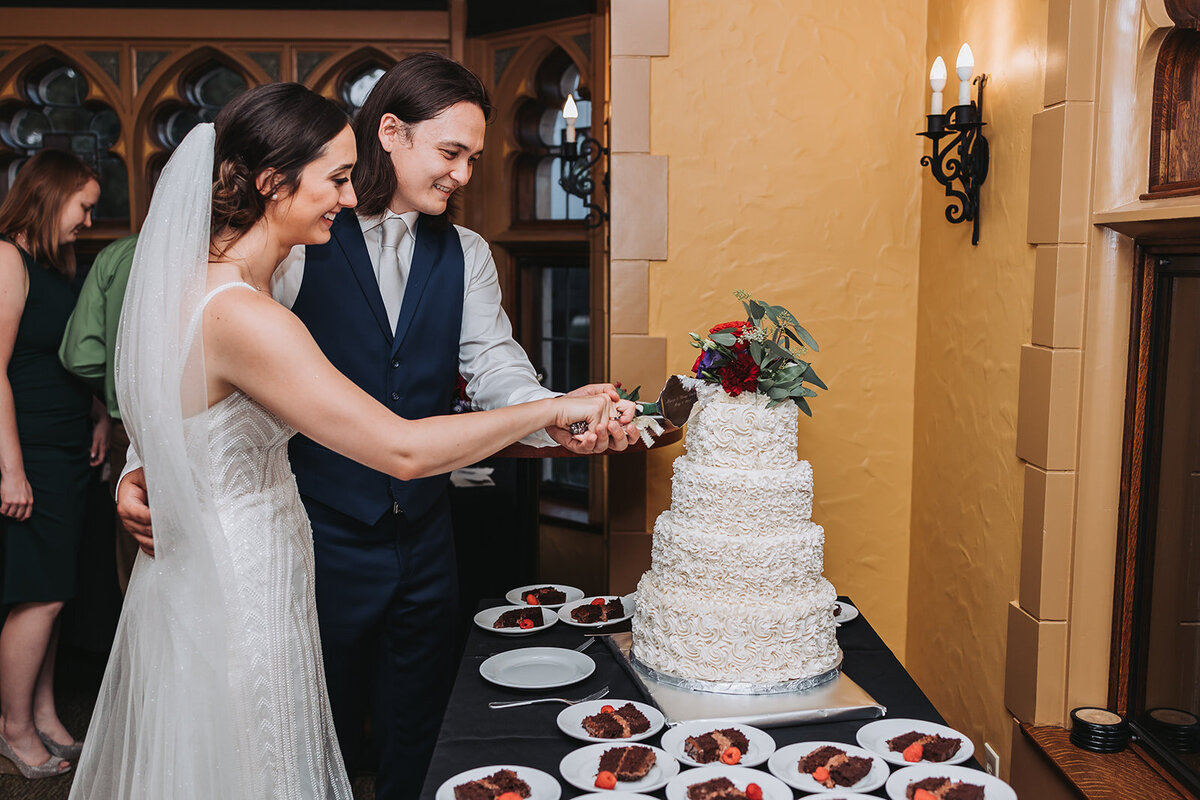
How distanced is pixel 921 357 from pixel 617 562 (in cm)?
100

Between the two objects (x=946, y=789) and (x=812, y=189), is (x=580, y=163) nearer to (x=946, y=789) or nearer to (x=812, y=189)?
(x=812, y=189)

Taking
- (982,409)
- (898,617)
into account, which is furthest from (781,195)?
(898,617)

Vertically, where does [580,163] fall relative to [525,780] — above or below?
above

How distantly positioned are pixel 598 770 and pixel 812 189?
171 centimetres

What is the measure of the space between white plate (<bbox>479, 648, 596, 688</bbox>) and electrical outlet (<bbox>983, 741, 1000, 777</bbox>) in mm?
924

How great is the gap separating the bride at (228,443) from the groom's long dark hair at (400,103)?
409 mm

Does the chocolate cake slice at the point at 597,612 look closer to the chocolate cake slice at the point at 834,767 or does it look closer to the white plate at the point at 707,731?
the white plate at the point at 707,731

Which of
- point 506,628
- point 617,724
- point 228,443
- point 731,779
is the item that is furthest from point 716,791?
point 228,443

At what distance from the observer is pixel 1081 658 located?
2002mm

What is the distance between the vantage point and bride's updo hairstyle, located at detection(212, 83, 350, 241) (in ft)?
5.52

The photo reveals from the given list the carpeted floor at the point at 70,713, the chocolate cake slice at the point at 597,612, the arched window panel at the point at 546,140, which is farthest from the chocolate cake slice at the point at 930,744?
the arched window panel at the point at 546,140

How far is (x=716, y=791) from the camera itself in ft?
5.08

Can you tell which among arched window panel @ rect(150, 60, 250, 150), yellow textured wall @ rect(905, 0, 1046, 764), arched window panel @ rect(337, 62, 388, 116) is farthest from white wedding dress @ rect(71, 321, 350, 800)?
arched window panel @ rect(150, 60, 250, 150)

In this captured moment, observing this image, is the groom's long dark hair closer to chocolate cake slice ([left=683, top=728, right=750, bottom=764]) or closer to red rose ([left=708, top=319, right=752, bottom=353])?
red rose ([left=708, top=319, right=752, bottom=353])
